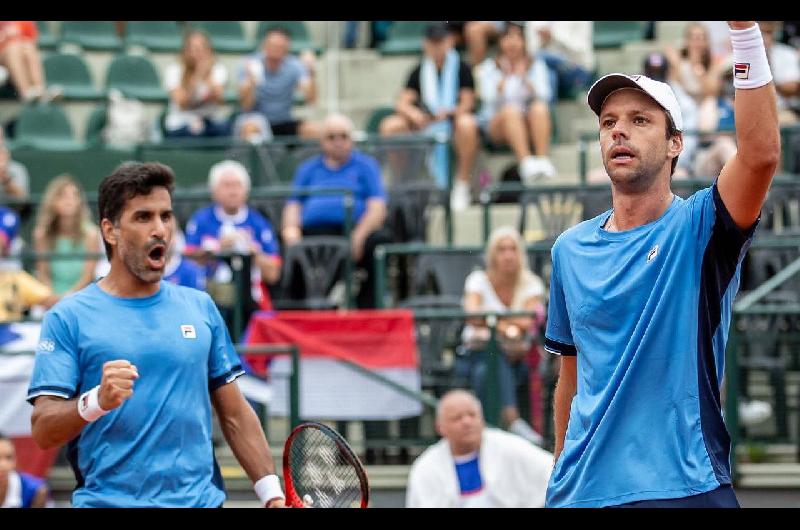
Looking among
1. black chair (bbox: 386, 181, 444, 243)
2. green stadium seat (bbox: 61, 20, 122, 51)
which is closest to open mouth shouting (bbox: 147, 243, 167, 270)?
black chair (bbox: 386, 181, 444, 243)

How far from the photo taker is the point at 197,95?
15.2 meters

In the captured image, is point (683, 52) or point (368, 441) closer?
point (368, 441)

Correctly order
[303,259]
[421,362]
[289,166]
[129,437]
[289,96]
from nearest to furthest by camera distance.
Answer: [129,437], [421,362], [303,259], [289,166], [289,96]

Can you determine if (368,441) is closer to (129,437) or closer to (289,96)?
(129,437)

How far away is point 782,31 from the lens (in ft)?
48.7

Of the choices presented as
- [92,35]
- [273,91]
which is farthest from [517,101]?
[92,35]

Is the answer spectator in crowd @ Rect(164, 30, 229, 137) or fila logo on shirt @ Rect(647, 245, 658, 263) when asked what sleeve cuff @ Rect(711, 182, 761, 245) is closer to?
fila logo on shirt @ Rect(647, 245, 658, 263)

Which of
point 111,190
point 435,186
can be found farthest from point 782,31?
point 111,190

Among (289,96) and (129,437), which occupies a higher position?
(289,96)

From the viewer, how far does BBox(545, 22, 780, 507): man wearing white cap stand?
409 cm

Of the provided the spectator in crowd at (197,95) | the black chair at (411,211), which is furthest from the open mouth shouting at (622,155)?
the spectator in crowd at (197,95)

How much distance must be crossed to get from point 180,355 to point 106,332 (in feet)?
0.91

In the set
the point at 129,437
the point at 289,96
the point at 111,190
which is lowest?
the point at 129,437

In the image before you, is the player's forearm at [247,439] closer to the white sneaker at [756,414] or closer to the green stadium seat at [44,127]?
the white sneaker at [756,414]
